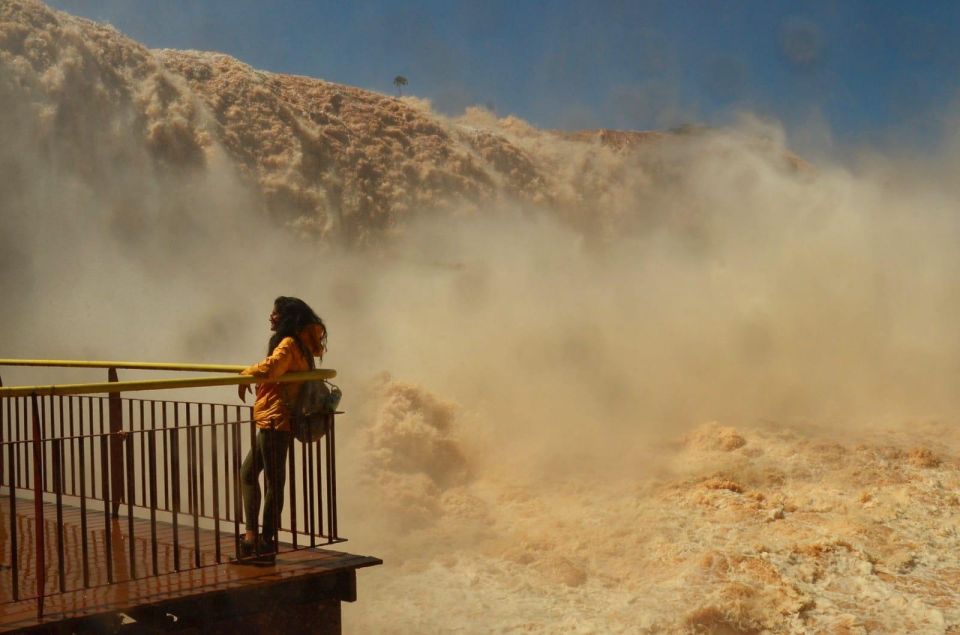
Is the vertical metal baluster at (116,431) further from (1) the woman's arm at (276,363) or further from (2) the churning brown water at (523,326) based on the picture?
(2) the churning brown water at (523,326)

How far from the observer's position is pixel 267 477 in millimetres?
4949

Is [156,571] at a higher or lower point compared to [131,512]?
lower

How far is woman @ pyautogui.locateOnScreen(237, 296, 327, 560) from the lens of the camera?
16.0 feet

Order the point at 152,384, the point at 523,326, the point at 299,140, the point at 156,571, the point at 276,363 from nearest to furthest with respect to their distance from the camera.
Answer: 1. the point at 152,384
2. the point at 156,571
3. the point at 276,363
4. the point at 523,326
5. the point at 299,140

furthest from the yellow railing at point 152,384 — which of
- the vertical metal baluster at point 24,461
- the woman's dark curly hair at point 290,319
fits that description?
the vertical metal baluster at point 24,461

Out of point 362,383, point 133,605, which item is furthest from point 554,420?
point 133,605

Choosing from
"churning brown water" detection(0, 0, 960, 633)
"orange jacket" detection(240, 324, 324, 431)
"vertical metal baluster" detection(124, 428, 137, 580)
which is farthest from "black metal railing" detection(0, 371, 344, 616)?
"churning brown water" detection(0, 0, 960, 633)

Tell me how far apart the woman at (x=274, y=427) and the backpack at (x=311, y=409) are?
1.5 inches

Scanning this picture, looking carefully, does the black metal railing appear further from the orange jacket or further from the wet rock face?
the wet rock face

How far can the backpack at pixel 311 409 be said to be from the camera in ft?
16.2

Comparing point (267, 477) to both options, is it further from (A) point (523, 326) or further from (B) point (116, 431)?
(A) point (523, 326)

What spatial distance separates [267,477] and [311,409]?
456mm

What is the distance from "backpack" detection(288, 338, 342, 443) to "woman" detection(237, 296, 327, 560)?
0.04 meters

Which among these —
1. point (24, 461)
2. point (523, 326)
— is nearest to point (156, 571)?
point (24, 461)
